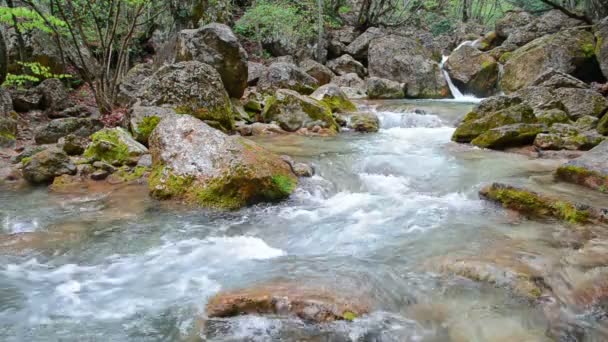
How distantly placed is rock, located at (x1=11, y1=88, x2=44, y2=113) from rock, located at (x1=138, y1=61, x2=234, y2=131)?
158 inches

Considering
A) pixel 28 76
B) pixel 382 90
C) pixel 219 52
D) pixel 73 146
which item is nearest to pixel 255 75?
pixel 219 52

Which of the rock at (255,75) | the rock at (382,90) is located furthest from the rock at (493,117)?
the rock at (255,75)

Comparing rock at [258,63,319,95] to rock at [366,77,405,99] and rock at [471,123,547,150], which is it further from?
rock at [471,123,547,150]

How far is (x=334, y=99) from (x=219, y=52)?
325 cm

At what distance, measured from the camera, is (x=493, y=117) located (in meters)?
8.73

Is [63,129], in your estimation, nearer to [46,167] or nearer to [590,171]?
[46,167]

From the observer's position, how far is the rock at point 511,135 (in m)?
8.00

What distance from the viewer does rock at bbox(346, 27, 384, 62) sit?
19.8 meters

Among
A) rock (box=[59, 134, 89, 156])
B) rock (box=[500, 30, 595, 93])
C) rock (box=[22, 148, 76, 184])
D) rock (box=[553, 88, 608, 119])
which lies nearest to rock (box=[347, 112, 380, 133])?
rock (box=[553, 88, 608, 119])

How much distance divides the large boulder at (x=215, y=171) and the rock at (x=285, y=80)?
7.72m

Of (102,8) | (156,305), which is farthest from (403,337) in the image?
(102,8)

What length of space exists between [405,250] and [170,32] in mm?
15166

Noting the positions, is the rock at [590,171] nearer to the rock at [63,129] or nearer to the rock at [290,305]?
the rock at [290,305]

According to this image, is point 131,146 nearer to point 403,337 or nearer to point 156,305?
point 156,305
